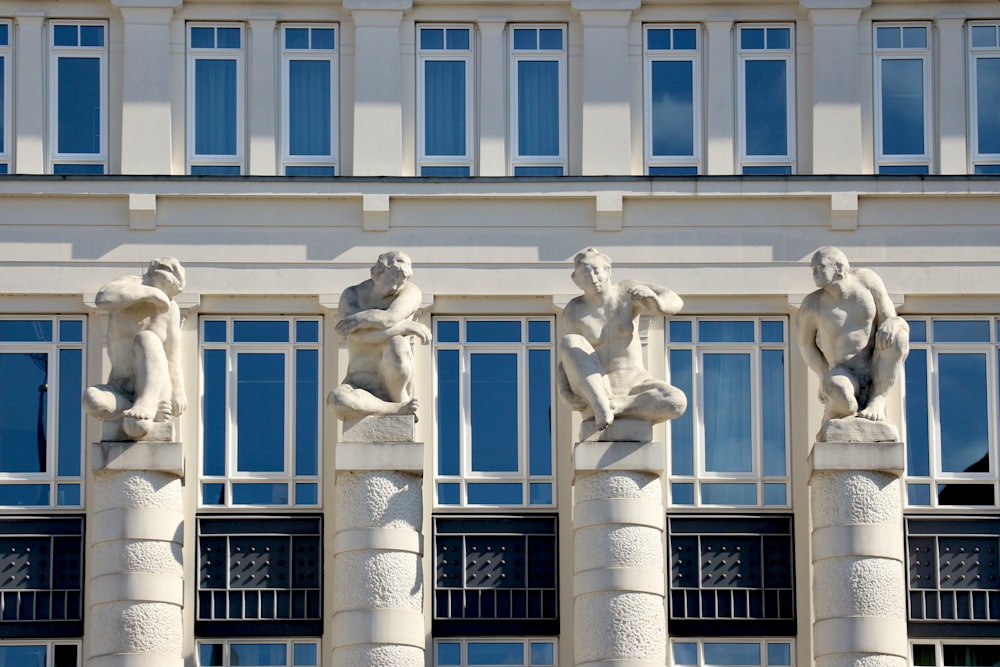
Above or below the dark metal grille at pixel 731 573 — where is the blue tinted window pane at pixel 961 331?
above

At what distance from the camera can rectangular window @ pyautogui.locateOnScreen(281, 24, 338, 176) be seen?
49312 mm

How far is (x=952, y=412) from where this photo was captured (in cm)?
4834

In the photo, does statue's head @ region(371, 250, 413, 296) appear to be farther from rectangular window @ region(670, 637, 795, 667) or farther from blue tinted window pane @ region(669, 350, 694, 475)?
rectangular window @ region(670, 637, 795, 667)

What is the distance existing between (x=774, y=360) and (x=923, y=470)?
2401 millimetres

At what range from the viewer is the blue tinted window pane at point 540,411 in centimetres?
4816

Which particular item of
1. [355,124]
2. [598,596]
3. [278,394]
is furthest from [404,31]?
[598,596]

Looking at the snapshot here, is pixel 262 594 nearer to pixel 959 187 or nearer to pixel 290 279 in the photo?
pixel 290 279

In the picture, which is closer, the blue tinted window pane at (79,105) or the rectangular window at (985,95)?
the blue tinted window pane at (79,105)

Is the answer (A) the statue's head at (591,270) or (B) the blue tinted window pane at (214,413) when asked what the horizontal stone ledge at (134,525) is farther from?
(A) the statue's head at (591,270)

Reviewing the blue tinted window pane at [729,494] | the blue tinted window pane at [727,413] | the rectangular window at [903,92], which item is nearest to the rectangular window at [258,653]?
the blue tinted window pane at [729,494]

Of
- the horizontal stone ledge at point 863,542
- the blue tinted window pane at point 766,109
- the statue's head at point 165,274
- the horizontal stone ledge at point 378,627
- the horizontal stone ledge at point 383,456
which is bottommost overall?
the horizontal stone ledge at point 378,627

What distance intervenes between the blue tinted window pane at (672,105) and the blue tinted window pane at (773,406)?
122 inches

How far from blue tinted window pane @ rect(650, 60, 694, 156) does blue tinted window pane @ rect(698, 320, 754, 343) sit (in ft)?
8.07

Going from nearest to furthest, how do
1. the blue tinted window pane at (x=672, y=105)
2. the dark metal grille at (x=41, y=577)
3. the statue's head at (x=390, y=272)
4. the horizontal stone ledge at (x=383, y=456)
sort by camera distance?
the horizontal stone ledge at (x=383, y=456) < the statue's head at (x=390, y=272) < the dark metal grille at (x=41, y=577) < the blue tinted window pane at (x=672, y=105)
